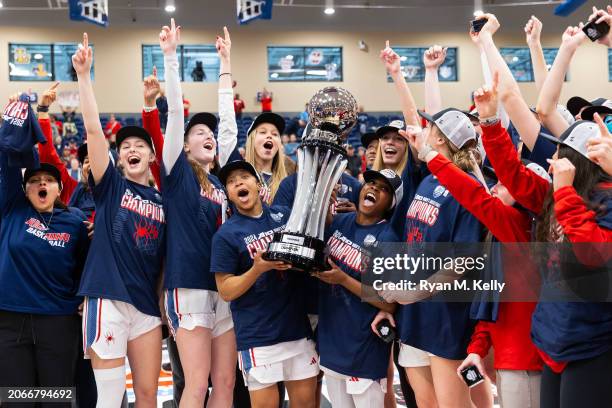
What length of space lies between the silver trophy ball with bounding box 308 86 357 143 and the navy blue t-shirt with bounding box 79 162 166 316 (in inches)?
44.5

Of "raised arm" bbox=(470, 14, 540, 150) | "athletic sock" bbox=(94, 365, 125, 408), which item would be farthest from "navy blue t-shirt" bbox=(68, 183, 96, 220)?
"raised arm" bbox=(470, 14, 540, 150)

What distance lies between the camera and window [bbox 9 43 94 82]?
18938 mm

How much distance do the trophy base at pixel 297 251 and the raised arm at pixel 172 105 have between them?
99 cm

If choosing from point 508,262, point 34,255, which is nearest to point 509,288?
point 508,262

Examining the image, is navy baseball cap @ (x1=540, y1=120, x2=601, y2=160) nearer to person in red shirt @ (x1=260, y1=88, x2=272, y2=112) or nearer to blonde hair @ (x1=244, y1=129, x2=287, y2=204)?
blonde hair @ (x1=244, y1=129, x2=287, y2=204)

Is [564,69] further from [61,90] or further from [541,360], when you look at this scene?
[61,90]

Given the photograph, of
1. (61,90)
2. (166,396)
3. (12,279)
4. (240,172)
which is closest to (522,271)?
(240,172)

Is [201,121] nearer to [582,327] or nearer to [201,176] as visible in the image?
[201,176]

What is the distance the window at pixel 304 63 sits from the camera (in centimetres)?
2017

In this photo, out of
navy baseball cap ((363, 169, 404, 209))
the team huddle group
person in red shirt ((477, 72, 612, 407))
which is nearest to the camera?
person in red shirt ((477, 72, 612, 407))

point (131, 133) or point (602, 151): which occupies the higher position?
point (131, 133)

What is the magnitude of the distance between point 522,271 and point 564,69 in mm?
987

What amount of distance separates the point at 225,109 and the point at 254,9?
25.5ft

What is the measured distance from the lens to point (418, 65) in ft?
67.6
